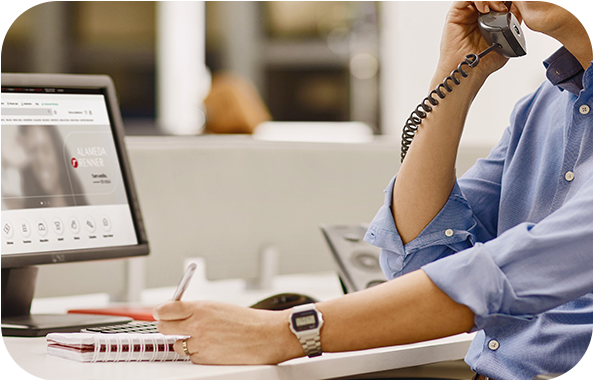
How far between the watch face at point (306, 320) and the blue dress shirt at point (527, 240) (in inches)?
6.0

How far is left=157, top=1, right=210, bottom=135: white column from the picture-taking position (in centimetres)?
669

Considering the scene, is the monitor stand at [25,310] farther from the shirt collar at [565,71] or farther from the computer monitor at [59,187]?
the shirt collar at [565,71]

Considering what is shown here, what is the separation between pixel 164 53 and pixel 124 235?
5.64m

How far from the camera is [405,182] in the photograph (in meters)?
1.19

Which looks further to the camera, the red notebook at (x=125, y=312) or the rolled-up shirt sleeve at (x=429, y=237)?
the red notebook at (x=125, y=312)

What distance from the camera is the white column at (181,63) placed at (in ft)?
22.0

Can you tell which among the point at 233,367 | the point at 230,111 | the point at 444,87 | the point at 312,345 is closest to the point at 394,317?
the point at 312,345

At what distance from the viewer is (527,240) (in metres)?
0.83

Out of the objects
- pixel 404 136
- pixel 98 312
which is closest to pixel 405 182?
pixel 404 136

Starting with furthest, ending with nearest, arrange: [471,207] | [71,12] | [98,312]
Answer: [71,12], [98,312], [471,207]

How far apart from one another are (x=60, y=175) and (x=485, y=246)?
803 mm

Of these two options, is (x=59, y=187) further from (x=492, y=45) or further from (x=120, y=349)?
(x=492, y=45)

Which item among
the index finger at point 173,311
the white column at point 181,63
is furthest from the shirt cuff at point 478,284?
the white column at point 181,63

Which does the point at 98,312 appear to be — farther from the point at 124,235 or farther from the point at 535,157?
the point at 535,157
